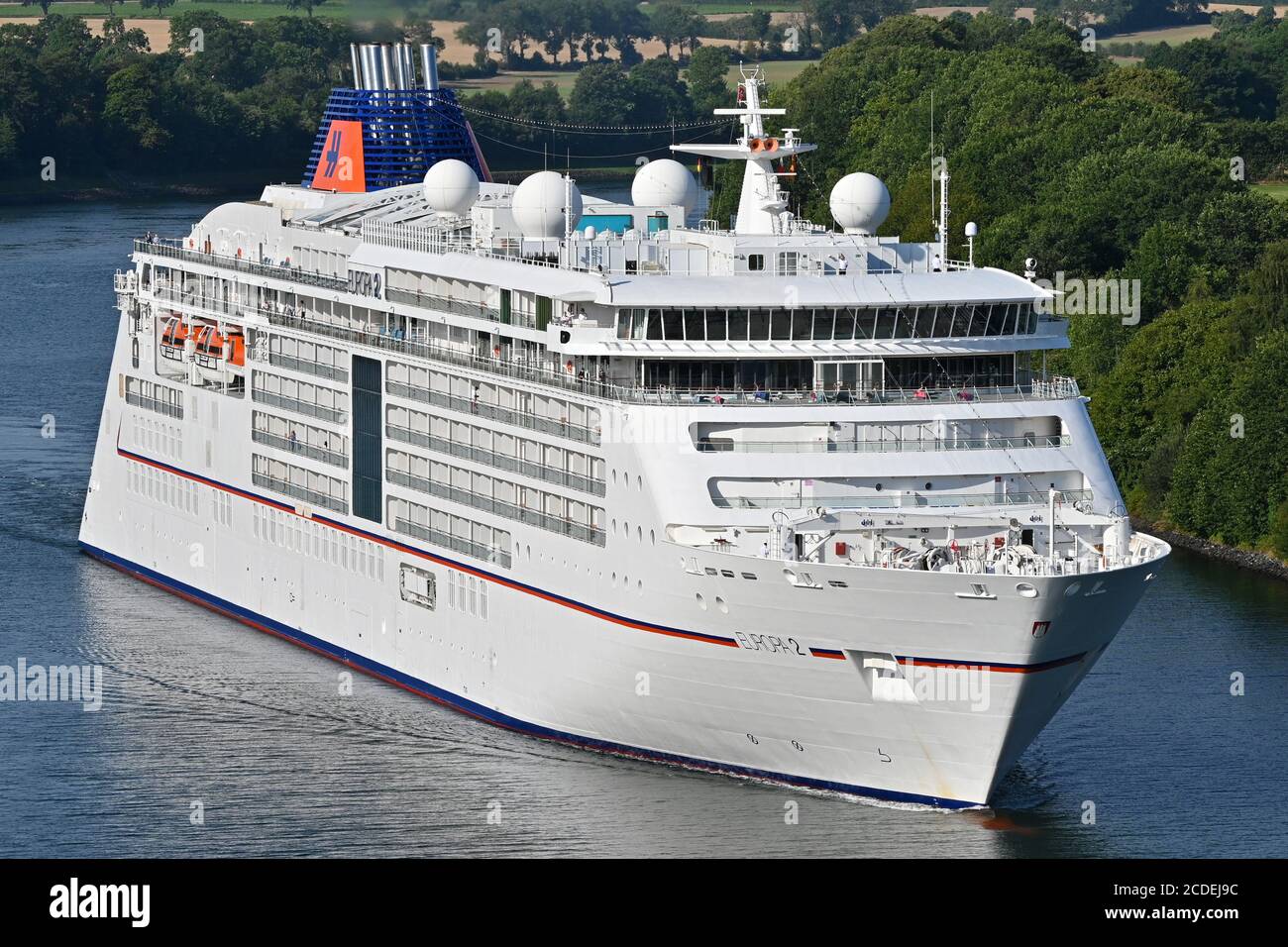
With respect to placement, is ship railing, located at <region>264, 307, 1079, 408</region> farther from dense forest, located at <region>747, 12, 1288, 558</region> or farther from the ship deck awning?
dense forest, located at <region>747, 12, 1288, 558</region>

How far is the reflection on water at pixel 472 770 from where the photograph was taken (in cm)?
4381

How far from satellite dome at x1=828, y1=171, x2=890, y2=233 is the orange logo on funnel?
18595 mm

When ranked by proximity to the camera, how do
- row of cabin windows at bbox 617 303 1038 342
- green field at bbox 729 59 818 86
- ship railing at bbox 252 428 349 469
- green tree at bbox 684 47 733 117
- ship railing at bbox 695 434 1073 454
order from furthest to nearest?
green field at bbox 729 59 818 86 < green tree at bbox 684 47 733 117 < ship railing at bbox 252 428 349 469 < row of cabin windows at bbox 617 303 1038 342 < ship railing at bbox 695 434 1073 454

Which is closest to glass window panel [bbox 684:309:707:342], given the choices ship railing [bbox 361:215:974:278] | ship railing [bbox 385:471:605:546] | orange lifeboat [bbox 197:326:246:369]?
ship railing [bbox 361:215:974:278]

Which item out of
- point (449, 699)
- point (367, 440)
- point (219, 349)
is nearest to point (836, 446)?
point (449, 699)

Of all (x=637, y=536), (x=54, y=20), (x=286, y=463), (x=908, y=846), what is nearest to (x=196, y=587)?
(x=286, y=463)

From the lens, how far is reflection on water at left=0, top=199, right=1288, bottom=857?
144ft

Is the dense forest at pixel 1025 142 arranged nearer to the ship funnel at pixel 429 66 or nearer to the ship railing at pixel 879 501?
the ship funnel at pixel 429 66

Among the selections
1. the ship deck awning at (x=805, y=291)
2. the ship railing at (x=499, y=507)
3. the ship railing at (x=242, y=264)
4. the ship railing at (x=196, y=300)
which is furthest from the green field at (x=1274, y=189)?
the ship deck awning at (x=805, y=291)

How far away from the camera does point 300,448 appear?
→ 186ft

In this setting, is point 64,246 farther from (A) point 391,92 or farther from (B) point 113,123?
(A) point 391,92

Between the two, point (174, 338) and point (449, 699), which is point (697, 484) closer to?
point (449, 699)

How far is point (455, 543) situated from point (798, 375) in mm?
8482

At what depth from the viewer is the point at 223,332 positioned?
6044cm
